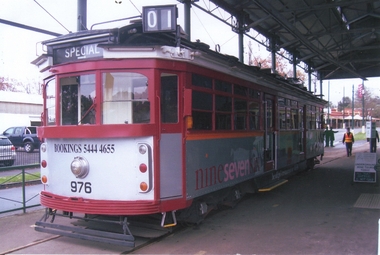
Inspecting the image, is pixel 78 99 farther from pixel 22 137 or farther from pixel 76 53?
pixel 22 137

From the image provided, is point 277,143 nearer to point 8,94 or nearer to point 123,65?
point 123,65

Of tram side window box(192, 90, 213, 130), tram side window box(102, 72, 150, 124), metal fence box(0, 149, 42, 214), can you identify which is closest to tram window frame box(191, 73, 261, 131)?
tram side window box(192, 90, 213, 130)

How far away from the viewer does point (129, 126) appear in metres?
5.21

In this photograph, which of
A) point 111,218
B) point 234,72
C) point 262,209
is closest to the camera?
point 111,218

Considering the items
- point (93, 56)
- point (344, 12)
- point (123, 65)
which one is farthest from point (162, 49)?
point (344, 12)

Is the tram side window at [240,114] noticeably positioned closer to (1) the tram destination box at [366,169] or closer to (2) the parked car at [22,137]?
(1) the tram destination box at [366,169]

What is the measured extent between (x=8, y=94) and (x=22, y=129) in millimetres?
13659

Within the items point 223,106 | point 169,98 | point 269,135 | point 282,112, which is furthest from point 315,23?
point 169,98

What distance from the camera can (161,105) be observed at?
5.50 m

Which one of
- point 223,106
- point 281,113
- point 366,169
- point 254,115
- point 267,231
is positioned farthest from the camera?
point 366,169

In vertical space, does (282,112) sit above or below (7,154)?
above

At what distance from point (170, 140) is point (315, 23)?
1366 centimetres

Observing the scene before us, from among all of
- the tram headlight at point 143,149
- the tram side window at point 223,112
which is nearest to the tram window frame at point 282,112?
the tram side window at point 223,112

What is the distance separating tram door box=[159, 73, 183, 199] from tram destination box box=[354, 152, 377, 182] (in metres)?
8.04
